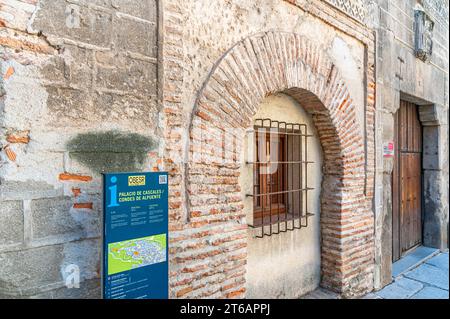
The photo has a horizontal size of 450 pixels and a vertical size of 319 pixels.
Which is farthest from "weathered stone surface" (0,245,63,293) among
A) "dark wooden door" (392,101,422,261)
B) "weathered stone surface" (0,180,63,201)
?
"dark wooden door" (392,101,422,261)

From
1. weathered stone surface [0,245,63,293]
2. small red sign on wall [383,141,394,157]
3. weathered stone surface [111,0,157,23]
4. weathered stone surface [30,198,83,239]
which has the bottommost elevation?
weathered stone surface [0,245,63,293]

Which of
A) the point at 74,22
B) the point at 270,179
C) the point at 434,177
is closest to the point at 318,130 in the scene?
the point at 270,179

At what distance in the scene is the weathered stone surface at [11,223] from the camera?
1637 mm

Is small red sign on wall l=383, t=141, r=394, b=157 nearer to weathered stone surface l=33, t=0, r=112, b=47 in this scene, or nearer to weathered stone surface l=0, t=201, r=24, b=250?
weathered stone surface l=33, t=0, r=112, b=47

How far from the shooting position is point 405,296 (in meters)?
4.11

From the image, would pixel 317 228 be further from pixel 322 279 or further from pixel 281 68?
pixel 281 68

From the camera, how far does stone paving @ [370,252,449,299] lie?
164 inches

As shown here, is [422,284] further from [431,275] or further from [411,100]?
[411,100]

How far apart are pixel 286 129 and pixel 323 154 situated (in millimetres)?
734

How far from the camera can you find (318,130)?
12.6ft

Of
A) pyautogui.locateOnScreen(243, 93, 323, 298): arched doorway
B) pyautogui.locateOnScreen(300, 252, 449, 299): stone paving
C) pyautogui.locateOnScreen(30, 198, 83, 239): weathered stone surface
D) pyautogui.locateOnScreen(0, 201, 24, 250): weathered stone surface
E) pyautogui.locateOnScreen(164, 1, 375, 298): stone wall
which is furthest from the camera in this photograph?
pyautogui.locateOnScreen(300, 252, 449, 299): stone paving

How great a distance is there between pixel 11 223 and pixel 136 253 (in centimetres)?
65
